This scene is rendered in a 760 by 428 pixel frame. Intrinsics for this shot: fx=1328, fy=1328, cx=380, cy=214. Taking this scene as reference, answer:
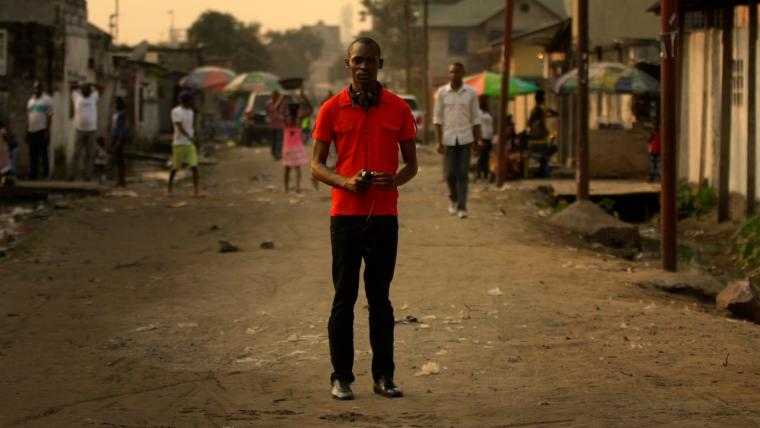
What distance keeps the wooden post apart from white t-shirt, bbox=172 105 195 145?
799cm

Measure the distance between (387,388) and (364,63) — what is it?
5.70 feet

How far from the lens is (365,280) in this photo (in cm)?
713

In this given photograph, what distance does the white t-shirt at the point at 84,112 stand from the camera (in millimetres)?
22656

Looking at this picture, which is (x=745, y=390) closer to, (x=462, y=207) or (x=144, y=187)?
(x=462, y=207)

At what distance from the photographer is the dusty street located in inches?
269

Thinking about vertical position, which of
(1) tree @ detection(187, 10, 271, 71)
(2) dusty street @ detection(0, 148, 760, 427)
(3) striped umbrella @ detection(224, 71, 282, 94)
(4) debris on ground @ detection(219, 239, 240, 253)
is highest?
(1) tree @ detection(187, 10, 271, 71)

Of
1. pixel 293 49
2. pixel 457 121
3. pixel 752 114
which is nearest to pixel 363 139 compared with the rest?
pixel 457 121

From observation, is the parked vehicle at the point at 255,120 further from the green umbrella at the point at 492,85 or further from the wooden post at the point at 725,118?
the wooden post at the point at 725,118

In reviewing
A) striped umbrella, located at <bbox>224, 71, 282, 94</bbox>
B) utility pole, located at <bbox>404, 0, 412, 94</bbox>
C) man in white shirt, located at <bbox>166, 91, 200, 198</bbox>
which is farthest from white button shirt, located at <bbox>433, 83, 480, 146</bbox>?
utility pole, located at <bbox>404, 0, 412, 94</bbox>

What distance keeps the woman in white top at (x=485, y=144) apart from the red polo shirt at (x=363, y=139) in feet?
57.7

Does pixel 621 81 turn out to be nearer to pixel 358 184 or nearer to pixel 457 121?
pixel 457 121

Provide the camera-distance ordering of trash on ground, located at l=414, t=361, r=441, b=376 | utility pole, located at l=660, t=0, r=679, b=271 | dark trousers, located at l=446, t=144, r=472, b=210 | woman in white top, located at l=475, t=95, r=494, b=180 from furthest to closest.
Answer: woman in white top, located at l=475, t=95, r=494, b=180, dark trousers, located at l=446, t=144, r=472, b=210, utility pole, located at l=660, t=0, r=679, b=271, trash on ground, located at l=414, t=361, r=441, b=376

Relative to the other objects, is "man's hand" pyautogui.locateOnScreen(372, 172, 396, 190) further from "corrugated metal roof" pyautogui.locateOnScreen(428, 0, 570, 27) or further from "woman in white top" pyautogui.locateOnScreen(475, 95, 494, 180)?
"corrugated metal roof" pyautogui.locateOnScreen(428, 0, 570, 27)

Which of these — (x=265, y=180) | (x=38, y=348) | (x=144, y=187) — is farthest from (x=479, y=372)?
(x=265, y=180)
